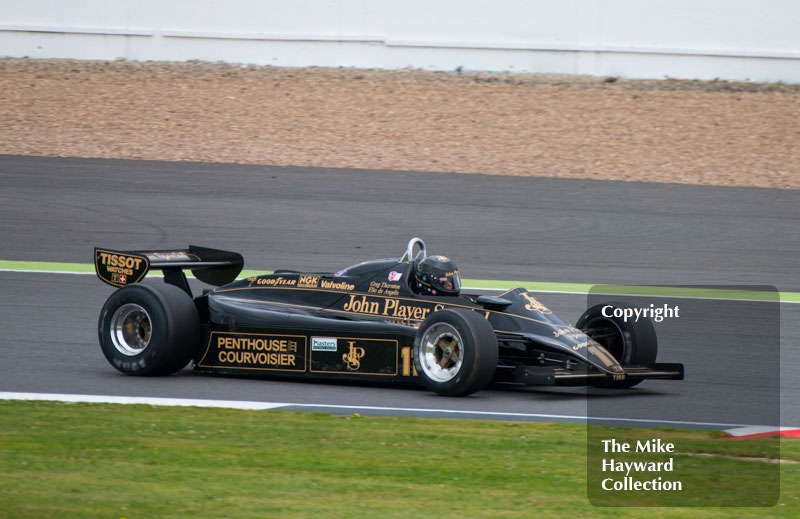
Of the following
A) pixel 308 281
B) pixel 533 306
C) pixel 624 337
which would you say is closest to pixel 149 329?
pixel 308 281

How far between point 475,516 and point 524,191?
534 inches

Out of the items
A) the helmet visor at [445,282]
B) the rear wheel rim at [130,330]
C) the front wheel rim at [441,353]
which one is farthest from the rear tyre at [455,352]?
the rear wheel rim at [130,330]

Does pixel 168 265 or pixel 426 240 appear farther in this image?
pixel 426 240

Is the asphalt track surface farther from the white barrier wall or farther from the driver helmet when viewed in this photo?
the white barrier wall

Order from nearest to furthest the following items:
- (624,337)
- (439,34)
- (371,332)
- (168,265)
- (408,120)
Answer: (371,332), (624,337), (168,265), (408,120), (439,34)

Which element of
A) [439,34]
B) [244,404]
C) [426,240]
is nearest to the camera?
[244,404]

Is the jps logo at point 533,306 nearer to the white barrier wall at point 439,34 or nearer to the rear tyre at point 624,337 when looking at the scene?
the rear tyre at point 624,337

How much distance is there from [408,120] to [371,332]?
45.0ft

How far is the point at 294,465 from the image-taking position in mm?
6984

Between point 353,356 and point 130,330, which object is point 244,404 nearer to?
point 353,356

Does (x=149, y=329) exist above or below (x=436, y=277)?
below

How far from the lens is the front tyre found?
376 inches

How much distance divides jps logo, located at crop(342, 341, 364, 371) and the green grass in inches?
41.4

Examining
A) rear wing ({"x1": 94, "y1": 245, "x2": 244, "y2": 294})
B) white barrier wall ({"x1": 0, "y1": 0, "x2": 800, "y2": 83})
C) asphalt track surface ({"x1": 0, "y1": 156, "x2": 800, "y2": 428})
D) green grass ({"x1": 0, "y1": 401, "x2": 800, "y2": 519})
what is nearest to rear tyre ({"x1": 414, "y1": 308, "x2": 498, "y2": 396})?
asphalt track surface ({"x1": 0, "y1": 156, "x2": 800, "y2": 428})
